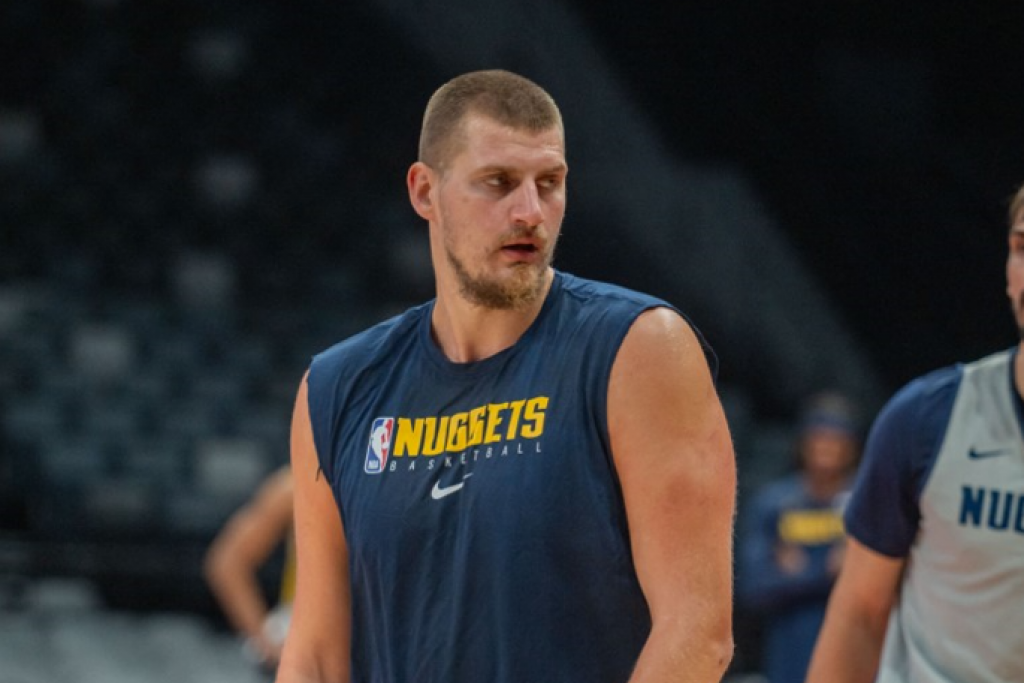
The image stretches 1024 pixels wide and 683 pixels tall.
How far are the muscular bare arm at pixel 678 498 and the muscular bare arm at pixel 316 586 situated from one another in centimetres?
66

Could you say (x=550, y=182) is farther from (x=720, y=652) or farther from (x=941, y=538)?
(x=941, y=538)

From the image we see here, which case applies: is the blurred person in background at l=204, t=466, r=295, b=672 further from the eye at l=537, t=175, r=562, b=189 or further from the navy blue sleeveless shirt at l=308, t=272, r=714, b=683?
the eye at l=537, t=175, r=562, b=189

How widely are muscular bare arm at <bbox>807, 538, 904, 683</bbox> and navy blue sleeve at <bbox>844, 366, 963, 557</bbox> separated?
0.14 ft

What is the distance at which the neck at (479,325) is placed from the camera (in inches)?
117

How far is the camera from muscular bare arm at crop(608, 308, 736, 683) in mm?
2645

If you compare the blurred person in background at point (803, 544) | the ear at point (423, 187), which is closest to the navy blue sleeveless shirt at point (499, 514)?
the ear at point (423, 187)

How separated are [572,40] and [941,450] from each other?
9752 millimetres

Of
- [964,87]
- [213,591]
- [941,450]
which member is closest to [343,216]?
[213,591]

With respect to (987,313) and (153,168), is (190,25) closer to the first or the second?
(153,168)

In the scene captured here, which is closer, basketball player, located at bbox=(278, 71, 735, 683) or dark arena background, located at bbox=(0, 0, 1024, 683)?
basketball player, located at bbox=(278, 71, 735, 683)

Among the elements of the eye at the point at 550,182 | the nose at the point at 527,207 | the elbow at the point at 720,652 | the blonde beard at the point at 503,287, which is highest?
the eye at the point at 550,182

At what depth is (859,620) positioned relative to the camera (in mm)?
3398

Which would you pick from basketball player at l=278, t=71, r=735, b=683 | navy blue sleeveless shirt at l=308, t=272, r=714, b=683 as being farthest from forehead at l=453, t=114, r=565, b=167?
navy blue sleeveless shirt at l=308, t=272, r=714, b=683

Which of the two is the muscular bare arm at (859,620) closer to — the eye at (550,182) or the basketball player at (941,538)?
the basketball player at (941,538)
